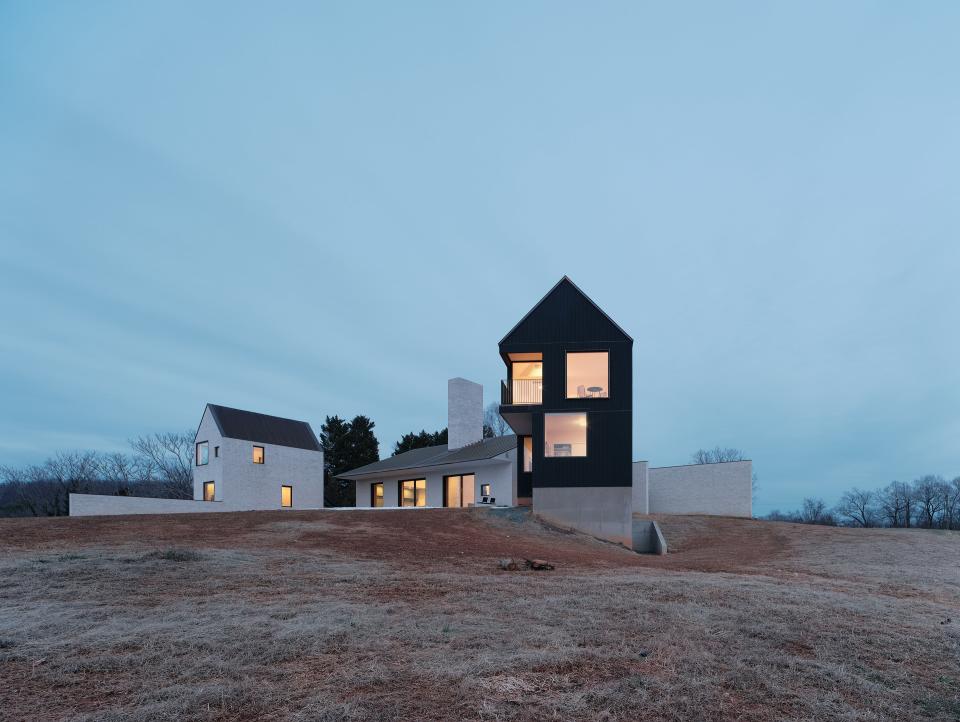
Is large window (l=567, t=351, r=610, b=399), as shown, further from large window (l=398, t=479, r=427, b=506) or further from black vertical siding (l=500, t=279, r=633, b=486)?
large window (l=398, t=479, r=427, b=506)

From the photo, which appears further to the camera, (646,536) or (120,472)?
(120,472)

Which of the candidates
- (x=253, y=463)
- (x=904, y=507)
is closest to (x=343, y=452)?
(x=253, y=463)

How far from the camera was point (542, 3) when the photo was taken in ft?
80.2

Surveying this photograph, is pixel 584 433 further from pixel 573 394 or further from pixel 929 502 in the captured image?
pixel 929 502

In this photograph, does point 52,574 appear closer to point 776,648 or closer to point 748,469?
point 776,648

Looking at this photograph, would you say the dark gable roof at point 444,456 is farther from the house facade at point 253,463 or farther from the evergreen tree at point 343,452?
the evergreen tree at point 343,452

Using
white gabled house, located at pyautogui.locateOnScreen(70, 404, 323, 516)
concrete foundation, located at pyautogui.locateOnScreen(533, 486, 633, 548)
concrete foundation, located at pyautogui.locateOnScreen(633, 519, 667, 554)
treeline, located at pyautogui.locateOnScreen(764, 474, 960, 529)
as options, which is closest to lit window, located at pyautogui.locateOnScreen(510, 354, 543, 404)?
concrete foundation, located at pyautogui.locateOnScreen(533, 486, 633, 548)

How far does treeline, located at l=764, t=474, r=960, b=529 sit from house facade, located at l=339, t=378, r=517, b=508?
37.1m

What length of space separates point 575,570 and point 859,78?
36.9 m

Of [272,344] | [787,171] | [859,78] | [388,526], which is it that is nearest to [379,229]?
[272,344]

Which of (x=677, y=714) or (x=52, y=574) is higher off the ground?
(x=677, y=714)

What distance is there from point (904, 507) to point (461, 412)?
5028 cm

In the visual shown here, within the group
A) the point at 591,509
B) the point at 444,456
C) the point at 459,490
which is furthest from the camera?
the point at 444,456

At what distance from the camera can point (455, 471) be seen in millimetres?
27641
